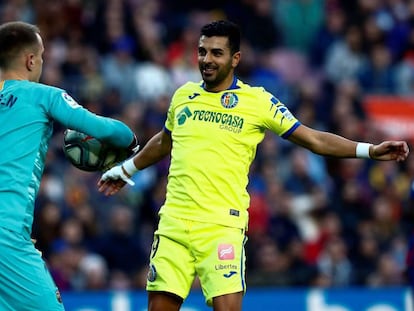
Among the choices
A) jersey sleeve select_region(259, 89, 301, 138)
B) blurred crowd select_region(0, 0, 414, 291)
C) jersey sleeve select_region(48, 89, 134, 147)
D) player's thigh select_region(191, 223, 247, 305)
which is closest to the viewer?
jersey sleeve select_region(48, 89, 134, 147)

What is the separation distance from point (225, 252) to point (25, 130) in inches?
66.9

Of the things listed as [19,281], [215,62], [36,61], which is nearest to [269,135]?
[215,62]

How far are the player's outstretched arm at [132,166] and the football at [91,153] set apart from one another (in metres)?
0.88

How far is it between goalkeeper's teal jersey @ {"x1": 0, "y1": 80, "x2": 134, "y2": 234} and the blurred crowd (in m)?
5.64

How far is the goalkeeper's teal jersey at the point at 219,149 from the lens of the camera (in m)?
7.73

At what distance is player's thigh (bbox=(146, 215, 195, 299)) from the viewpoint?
7.67 meters

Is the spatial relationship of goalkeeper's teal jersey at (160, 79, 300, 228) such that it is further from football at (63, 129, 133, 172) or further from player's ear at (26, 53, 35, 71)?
player's ear at (26, 53, 35, 71)

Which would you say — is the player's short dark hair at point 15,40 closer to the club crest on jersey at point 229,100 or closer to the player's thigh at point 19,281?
the player's thigh at point 19,281

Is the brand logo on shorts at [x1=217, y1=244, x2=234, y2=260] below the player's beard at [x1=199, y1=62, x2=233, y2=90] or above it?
below

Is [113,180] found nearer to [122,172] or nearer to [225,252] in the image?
[122,172]

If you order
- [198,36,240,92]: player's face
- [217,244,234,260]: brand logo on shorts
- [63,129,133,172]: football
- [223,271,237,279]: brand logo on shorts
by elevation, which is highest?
[198,36,240,92]: player's face

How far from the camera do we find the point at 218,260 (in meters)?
7.65

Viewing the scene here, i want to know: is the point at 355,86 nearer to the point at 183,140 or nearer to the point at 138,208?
the point at 138,208

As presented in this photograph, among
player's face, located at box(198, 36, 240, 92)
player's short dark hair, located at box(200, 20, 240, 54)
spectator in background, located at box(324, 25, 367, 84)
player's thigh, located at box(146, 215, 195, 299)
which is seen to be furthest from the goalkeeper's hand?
spectator in background, located at box(324, 25, 367, 84)
